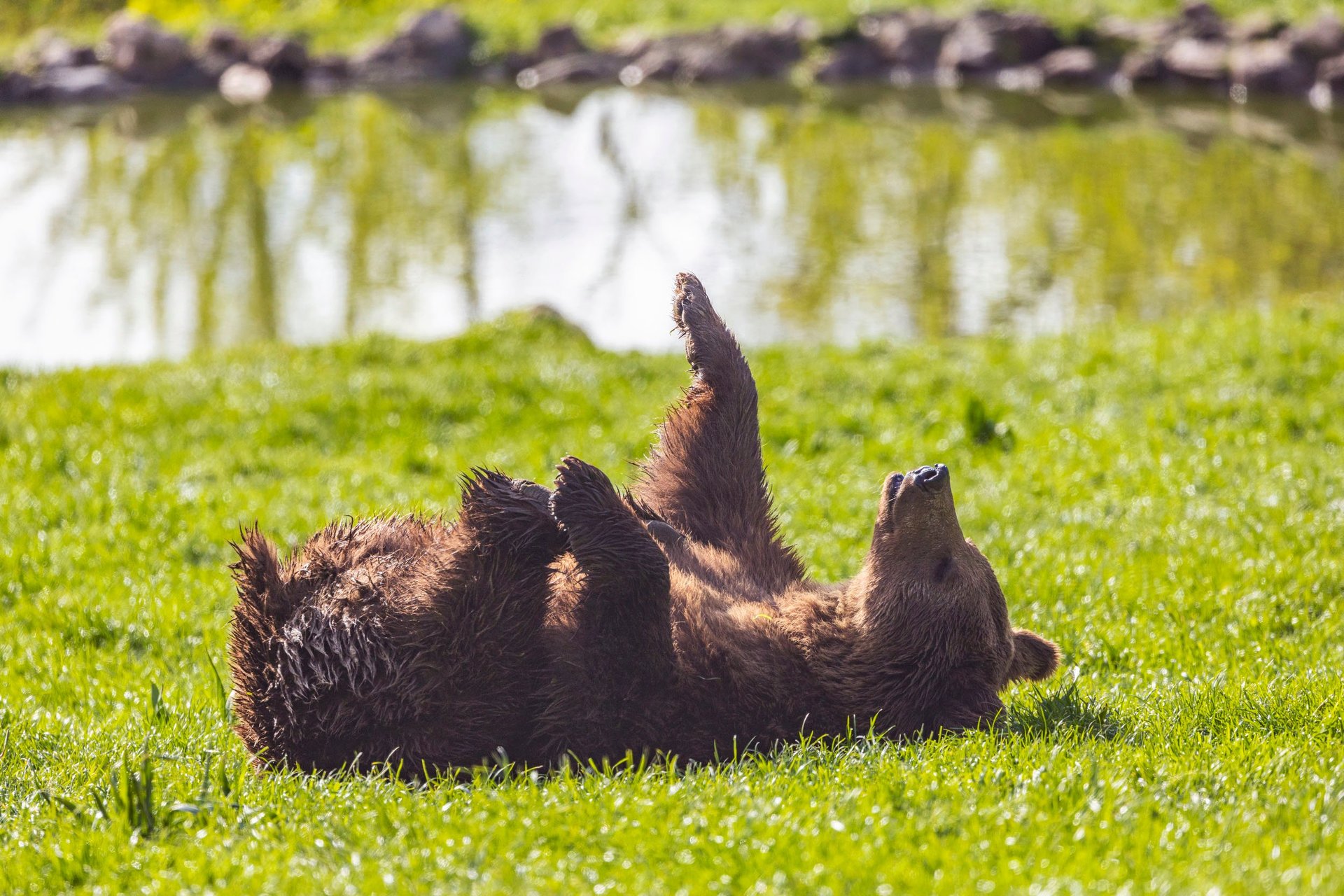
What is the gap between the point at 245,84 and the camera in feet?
105

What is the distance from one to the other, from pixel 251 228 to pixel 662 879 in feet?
55.8

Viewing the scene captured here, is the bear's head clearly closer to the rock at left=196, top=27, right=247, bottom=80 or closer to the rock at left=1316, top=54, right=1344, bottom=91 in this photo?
the rock at left=1316, top=54, right=1344, bottom=91

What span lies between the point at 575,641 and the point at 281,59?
31.7m

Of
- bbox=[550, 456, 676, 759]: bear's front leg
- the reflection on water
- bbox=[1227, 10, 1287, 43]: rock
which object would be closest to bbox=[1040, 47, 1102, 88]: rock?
the reflection on water

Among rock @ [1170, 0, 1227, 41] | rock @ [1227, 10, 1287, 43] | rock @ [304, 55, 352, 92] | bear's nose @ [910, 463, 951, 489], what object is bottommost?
bear's nose @ [910, 463, 951, 489]

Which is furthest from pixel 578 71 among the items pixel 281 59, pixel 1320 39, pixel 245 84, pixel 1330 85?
pixel 1330 85

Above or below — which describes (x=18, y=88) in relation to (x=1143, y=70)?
above

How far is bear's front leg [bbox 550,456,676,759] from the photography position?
414 centimetres

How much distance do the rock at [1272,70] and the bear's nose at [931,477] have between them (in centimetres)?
2498

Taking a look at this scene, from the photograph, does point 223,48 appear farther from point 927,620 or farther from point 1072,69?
point 927,620

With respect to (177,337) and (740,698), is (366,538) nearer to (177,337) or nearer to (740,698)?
(740,698)

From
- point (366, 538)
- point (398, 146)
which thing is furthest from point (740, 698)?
point (398, 146)

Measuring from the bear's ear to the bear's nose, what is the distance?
2.59ft

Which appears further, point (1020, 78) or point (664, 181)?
point (1020, 78)
